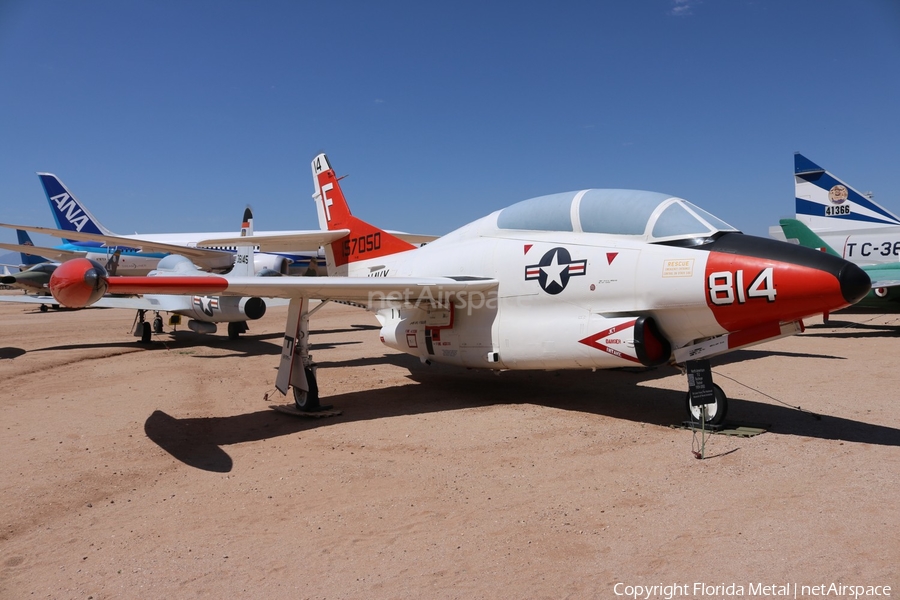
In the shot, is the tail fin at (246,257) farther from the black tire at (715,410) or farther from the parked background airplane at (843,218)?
the parked background airplane at (843,218)

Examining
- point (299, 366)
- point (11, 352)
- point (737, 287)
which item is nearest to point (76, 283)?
point (299, 366)

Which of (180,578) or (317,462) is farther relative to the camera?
(317,462)

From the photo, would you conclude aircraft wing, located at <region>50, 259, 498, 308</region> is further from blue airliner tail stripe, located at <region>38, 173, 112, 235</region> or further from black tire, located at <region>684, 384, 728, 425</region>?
blue airliner tail stripe, located at <region>38, 173, 112, 235</region>

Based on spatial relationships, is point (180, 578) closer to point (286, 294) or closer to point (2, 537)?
point (2, 537)

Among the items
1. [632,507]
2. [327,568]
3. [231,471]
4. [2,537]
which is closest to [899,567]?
[632,507]

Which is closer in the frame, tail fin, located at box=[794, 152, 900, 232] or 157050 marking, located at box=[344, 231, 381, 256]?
157050 marking, located at box=[344, 231, 381, 256]

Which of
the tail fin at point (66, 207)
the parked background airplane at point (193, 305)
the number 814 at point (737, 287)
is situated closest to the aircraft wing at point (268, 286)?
the number 814 at point (737, 287)

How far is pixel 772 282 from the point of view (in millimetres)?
5543

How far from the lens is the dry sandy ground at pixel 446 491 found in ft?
11.4

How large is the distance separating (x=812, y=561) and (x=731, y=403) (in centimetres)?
484

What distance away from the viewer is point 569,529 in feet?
13.4

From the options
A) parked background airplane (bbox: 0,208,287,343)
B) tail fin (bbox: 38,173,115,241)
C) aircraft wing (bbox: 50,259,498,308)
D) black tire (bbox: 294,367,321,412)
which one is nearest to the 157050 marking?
aircraft wing (bbox: 50,259,498,308)

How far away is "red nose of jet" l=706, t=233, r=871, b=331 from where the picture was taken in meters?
5.31

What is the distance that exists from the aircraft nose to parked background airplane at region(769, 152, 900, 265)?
1652 centimetres
